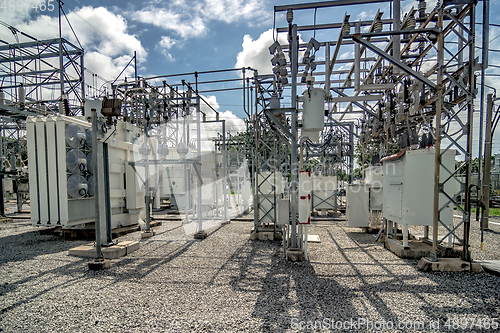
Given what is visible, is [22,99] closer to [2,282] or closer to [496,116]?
[2,282]

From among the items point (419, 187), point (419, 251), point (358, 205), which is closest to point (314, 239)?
point (358, 205)

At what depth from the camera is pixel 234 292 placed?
14.4 feet

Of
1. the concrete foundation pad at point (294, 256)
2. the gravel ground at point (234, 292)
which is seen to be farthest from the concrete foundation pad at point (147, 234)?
the concrete foundation pad at point (294, 256)

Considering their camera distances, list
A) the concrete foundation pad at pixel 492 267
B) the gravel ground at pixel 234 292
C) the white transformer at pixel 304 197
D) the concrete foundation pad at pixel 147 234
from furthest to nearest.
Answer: the concrete foundation pad at pixel 147 234
the white transformer at pixel 304 197
the concrete foundation pad at pixel 492 267
the gravel ground at pixel 234 292

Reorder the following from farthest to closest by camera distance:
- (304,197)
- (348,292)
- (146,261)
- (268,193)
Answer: (268,193)
(146,261)
(304,197)
(348,292)

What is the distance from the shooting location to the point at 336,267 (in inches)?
220

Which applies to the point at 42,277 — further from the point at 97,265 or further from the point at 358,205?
the point at 358,205

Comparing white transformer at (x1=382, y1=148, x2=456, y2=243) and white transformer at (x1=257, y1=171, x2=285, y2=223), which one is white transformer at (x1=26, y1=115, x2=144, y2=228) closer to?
white transformer at (x1=257, y1=171, x2=285, y2=223)

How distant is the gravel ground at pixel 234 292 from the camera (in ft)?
11.4

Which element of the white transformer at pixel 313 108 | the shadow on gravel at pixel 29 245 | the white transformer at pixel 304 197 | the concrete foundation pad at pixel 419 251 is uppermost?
the white transformer at pixel 313 108

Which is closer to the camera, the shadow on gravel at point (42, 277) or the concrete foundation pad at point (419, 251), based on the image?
the shadow on gravel at point (42, 277)

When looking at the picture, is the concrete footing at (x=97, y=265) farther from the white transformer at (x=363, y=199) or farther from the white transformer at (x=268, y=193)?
the white transformer at (x=363, y=199)

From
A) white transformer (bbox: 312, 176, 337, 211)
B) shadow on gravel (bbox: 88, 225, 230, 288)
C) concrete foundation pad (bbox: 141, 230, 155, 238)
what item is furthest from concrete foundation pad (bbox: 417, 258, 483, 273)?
concrete foundation pad (bbox: 141, 230, 155, 238)

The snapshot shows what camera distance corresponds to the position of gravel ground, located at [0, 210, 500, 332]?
349 centimetres
